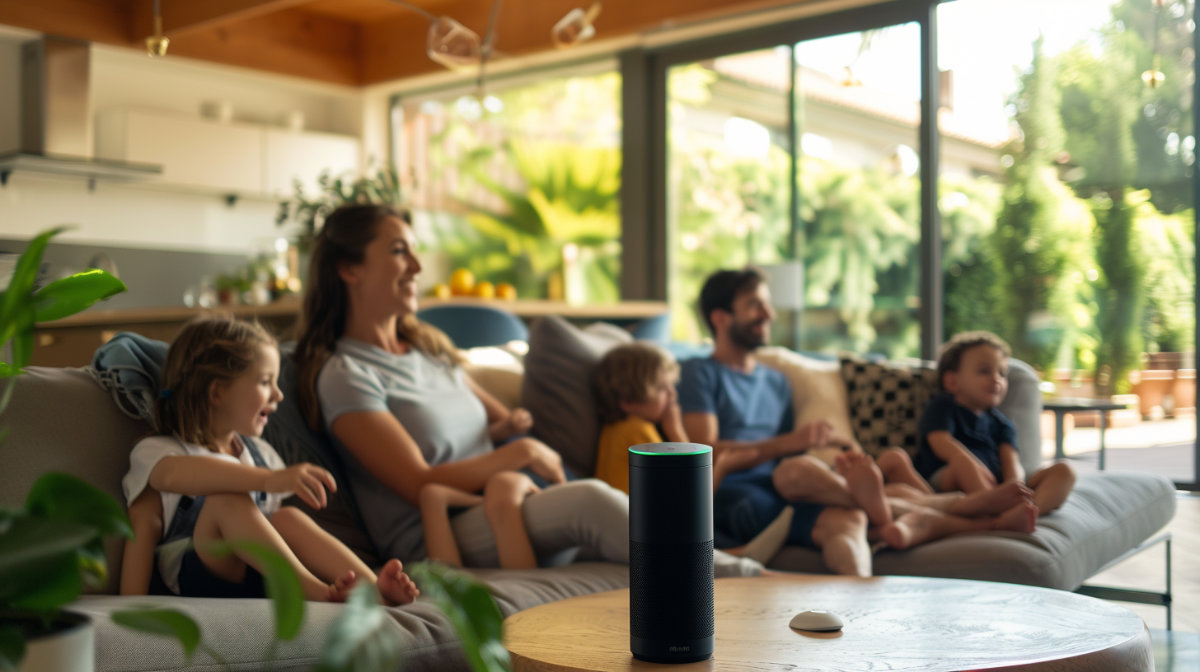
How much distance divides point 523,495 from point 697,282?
13.8 feet

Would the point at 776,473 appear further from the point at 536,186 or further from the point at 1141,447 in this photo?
the point at 536,186

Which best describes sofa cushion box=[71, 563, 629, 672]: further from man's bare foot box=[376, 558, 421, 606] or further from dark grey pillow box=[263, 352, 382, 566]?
dark grey pillow box=[263, 352, 382, 566]

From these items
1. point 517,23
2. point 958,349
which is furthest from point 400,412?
point 517,23

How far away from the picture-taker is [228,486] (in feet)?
5.41

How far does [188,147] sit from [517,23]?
207 cm

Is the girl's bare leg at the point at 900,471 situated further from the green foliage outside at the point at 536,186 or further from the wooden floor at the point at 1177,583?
the green foliage outside at the point at 536,186

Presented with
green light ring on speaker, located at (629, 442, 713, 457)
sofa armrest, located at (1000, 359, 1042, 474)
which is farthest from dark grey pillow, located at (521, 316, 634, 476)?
green light ring on speaker, located at (629, 442, 713, 457)

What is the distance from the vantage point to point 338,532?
2045 millimetres

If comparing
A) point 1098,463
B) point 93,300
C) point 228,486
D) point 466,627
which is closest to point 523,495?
point 228,486

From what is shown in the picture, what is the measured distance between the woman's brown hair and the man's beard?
0.88 metres

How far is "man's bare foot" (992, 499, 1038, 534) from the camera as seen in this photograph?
90.1 inches

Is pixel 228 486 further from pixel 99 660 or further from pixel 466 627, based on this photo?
pixel 466 627

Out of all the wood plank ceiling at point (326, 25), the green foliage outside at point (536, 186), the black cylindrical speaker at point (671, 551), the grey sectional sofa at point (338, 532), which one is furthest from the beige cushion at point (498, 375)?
the green foliage outside at point (536, 186)

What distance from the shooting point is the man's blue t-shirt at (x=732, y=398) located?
2.77 metres
